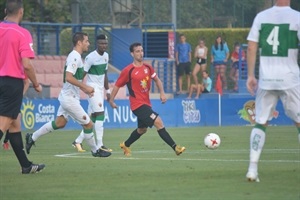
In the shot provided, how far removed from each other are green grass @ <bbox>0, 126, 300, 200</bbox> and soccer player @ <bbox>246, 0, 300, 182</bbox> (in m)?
0.87

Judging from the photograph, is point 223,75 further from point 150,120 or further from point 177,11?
point 150,120

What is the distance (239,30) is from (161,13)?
402cm

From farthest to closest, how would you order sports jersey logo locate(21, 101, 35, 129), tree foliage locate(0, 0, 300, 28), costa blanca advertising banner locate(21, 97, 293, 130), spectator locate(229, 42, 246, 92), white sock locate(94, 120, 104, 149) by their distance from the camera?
1. tree foliage locate(0, 0, 300, 28)
2. spectator locate(229, 42, 246, 92)
3. costa blanca advertising banner locate(21, 97, 293, 130)
4. sports jersey logo locate(21, 101, 35, 129)
5. white sock locate(94, 120, 104, 149)

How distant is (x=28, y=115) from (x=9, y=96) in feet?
59.7

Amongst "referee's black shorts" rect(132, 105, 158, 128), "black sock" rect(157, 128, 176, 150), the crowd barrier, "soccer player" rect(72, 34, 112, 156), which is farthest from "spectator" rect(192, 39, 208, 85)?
"black sock" rect(157, 128, 176, 150)

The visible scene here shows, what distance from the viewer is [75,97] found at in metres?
21.1

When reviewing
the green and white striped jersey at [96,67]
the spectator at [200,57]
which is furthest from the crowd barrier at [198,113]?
the green and white striped jersey at [96,67]

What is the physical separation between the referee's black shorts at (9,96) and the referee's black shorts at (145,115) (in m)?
5.24

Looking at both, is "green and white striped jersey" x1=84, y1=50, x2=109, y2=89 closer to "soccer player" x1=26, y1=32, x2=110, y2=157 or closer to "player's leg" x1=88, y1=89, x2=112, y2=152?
"player's leg" x1=88, y1=89, x2=112, y2=152

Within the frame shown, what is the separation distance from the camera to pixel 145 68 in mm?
20953

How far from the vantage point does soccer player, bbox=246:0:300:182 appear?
14.2 metres

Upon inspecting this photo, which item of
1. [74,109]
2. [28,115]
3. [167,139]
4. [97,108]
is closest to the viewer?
[167,139]

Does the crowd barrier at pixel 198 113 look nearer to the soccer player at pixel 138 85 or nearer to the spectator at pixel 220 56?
the spectator at pixel 220 56

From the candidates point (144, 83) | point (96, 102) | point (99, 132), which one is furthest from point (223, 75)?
point (144, 83)
